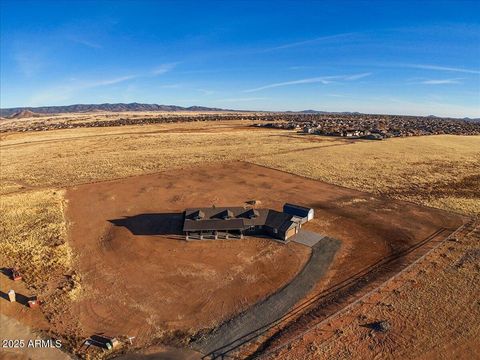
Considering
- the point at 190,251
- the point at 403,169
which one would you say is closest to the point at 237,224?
the point at 190,251

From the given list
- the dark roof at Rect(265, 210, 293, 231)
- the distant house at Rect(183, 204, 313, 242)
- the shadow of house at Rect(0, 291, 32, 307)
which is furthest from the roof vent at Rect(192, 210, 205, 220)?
the shadow of house at Rect(0, 291, 32, 307)

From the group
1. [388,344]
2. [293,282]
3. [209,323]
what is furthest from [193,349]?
[388,344]

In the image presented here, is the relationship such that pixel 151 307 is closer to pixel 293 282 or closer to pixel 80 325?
pixel 80 325

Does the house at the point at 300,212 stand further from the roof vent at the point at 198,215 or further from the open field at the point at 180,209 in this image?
the roof vent at the point at 198,215

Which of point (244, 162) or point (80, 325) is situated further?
point (244, 162)

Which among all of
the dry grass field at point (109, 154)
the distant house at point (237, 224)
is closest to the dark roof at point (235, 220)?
the distant house at point (237, 224)

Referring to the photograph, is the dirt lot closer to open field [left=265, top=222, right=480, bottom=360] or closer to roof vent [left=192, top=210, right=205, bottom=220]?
roof vent [left=192, top=210, right=205, bottom=220]

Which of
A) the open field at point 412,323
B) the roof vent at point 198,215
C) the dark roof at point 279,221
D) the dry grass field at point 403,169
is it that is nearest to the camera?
the open field at point 412,323
